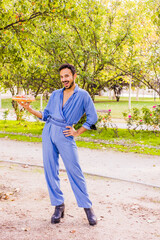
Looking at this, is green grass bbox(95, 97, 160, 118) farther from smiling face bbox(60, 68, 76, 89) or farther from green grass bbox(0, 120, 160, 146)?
smiling face bbox(60, 68, 76, 89)

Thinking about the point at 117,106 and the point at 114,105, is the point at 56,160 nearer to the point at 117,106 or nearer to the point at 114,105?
the point at 117,106

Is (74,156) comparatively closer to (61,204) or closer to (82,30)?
(61,204)

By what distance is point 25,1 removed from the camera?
7.50m

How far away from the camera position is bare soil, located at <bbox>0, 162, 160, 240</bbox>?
13.4 ft

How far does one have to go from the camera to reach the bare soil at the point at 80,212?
4.09m

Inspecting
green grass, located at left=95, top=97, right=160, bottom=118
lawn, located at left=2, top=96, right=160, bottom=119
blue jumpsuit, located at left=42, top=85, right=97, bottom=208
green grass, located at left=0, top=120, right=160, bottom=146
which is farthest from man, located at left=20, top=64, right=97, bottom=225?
green grass, located at left=95, top=97, right=160, bottom=118

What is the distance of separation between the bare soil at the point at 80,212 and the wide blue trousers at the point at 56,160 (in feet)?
1.19

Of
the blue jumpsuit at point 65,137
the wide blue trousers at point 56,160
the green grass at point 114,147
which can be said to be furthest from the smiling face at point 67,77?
the green grass at point 114,147

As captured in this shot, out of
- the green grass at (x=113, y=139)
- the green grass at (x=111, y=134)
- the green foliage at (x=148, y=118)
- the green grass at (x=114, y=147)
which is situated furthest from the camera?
the green foliage at (x=148, y=118)

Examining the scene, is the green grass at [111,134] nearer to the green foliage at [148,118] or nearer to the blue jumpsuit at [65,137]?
the green foliage at [148,118]

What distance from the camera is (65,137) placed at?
421 cm

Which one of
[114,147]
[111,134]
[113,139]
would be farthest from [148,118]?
[114,147]

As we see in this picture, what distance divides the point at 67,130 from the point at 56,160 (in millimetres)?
451

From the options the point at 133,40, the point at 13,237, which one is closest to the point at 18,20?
the point at 13,237
